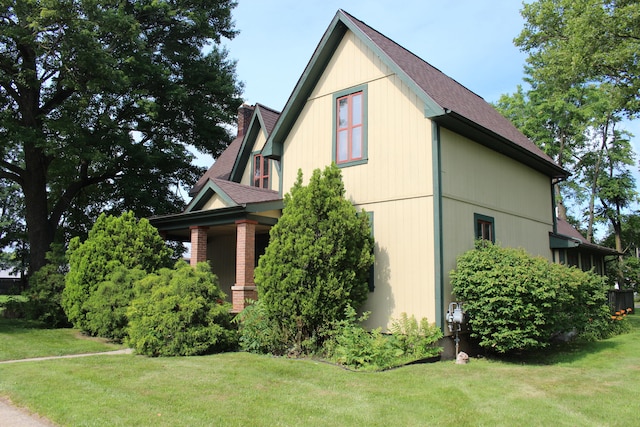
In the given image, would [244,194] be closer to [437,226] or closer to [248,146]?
[248,146]

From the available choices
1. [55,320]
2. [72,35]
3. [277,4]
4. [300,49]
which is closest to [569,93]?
[300,49]

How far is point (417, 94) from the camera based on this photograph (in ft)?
36.0

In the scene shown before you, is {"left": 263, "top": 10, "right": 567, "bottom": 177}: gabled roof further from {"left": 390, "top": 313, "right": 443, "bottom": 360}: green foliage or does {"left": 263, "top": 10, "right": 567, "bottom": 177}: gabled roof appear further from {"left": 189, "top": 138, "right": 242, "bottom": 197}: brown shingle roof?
{"left": 189, "top": 138, "right": 242, "bottom": 197}: brown shingle roof

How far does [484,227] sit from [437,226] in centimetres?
273

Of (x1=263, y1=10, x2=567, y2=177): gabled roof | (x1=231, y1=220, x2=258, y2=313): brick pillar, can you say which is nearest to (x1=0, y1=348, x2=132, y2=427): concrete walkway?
(x1=231, y1=220, x2=258, y2=313): brick pillar

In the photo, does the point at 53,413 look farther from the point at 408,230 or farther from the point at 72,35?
the point at 72,35

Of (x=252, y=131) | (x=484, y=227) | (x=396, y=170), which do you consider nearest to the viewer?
(x=396, y=170)

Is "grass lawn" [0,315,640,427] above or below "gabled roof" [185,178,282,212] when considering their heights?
below

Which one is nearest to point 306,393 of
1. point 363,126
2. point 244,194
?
point 363,126

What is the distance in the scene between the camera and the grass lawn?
599 cm

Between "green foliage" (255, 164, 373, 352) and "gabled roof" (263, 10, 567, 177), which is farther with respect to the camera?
"gabled roof" (263, 10, 567, 177)

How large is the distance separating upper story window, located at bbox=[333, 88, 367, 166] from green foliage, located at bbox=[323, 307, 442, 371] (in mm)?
4148

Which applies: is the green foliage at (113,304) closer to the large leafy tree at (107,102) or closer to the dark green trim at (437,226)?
the dark green trim at (437,226)

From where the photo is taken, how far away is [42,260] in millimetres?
20969
